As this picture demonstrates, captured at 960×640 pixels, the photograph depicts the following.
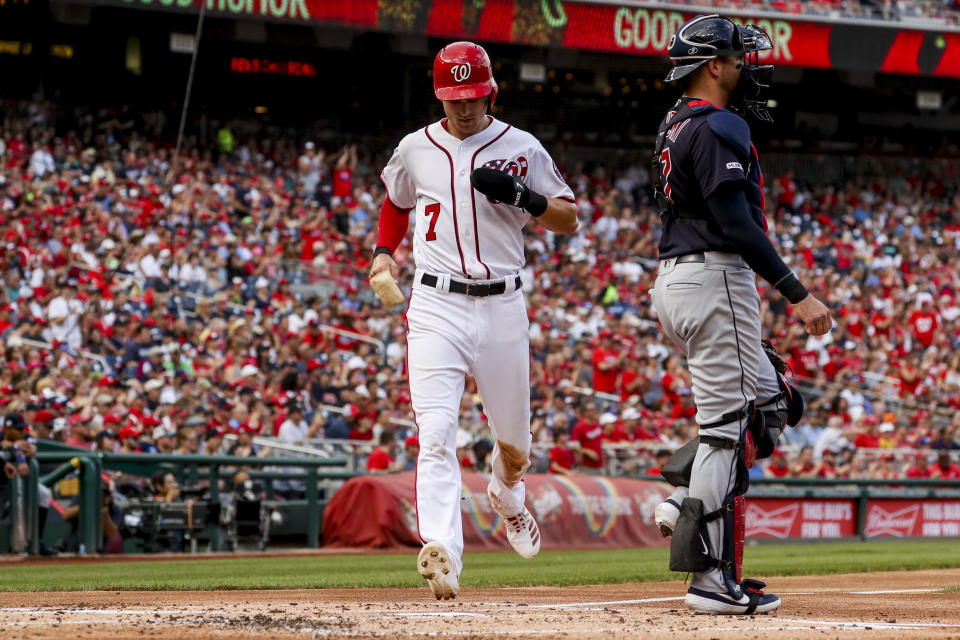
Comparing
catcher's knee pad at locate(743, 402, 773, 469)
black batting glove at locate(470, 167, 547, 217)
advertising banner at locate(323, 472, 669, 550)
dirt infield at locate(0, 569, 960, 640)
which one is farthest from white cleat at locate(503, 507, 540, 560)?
advertising banner at locate(323, 472, 669, 550)

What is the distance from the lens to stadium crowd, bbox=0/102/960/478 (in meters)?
14.5

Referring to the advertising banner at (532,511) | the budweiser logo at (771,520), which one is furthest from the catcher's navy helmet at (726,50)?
the budweiser logo at (771,520)

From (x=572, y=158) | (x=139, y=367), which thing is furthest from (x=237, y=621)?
(x=572, y=158)

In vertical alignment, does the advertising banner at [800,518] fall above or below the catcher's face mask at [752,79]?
below

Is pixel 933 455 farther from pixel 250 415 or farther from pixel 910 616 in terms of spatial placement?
pixel 910 616

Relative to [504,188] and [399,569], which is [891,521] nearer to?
[399,569]

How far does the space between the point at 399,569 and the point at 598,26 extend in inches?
714

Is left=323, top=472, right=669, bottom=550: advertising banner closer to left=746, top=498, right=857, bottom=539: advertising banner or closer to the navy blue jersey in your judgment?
left=746, top=498, right=857, bottom=539: advertising banner

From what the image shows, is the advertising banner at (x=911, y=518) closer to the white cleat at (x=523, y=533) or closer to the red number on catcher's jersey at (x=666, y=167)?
the white cleat at (x=523, y=533)

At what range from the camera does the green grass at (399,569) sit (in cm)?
732

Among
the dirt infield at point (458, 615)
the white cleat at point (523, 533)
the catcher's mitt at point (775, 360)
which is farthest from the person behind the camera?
the white cleat at point (523, 533)

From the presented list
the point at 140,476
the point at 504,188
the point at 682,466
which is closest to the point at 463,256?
the point at 504,188

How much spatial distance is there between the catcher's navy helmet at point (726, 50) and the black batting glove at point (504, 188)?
0.72 m

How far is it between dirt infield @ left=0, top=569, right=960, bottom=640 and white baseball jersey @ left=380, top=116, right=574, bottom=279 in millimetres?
1373
